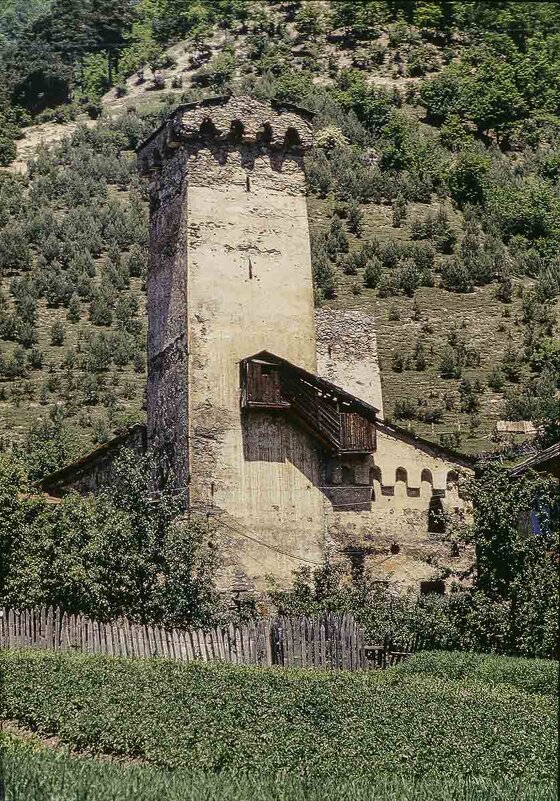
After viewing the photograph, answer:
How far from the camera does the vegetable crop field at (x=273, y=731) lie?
16750mm

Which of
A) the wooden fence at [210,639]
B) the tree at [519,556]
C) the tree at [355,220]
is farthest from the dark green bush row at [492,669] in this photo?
the tree at [355,220]

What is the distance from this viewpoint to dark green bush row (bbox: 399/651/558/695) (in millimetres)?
24547

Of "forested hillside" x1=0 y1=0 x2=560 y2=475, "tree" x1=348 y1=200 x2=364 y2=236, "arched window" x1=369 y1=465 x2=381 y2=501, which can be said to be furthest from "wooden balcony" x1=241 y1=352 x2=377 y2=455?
"tree" x1=348 y1=200 x2=364 y2=236

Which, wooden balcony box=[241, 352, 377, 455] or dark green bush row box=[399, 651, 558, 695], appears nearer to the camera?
dark green bush row box=[399, 651, 558, 695]

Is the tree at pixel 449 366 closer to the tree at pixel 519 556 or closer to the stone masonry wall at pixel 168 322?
the stone masonry wall at pixel 168 322

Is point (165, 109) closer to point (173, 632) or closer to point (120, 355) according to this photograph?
point (120, 355)

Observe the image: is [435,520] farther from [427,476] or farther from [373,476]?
[373,476]

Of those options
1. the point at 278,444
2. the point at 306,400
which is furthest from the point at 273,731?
the point at 306,400

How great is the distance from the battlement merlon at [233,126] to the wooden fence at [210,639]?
42.7 ft

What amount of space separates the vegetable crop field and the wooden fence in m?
2.77

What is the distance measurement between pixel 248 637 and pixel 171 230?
1172cm

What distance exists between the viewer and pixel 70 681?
22.0 metres

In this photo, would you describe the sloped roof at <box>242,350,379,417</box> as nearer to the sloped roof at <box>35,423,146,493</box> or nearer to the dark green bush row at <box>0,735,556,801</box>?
the sloped roof at <box>35,423,146,493</box>

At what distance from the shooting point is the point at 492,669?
85.3 feet
